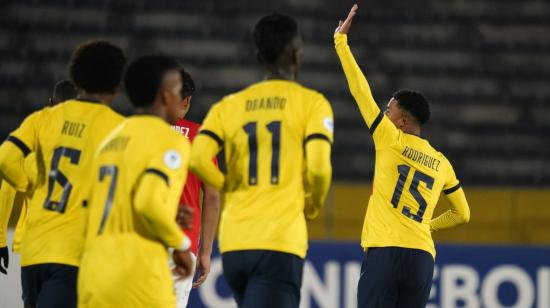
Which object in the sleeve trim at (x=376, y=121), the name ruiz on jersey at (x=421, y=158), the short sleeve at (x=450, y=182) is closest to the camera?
the sleeve trim at (x=376, y=121)

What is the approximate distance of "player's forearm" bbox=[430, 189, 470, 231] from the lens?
6.46 m

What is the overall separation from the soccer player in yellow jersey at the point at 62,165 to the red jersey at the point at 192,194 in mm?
1334

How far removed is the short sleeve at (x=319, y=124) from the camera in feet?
13.4

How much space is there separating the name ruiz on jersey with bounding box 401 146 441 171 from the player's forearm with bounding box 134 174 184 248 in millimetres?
2460

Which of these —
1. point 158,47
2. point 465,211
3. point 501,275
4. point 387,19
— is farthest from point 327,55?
point 465,211

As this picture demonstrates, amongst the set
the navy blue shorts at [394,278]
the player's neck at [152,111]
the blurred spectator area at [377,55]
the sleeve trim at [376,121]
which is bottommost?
the navy blue shorts at [394,278]

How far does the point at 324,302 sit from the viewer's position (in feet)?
29.2

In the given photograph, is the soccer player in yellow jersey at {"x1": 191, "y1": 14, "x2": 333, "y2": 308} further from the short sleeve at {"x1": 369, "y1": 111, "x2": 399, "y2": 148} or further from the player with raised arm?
the short sleeve at {"x1": 369, "y1": 111, "x2": 399, "y2": 148}

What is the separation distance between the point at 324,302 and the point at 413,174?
10.5ft

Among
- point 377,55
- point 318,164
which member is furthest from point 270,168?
point 377,55

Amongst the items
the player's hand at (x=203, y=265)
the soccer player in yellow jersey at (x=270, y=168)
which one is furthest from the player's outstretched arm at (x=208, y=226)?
the soccer player in yellow jersey at (x=270, y=168)

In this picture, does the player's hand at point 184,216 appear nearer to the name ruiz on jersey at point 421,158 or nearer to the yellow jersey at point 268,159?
the yellow jersey at point 268,159

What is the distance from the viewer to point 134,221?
3734 mm

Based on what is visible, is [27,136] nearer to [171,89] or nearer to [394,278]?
[171,89]
